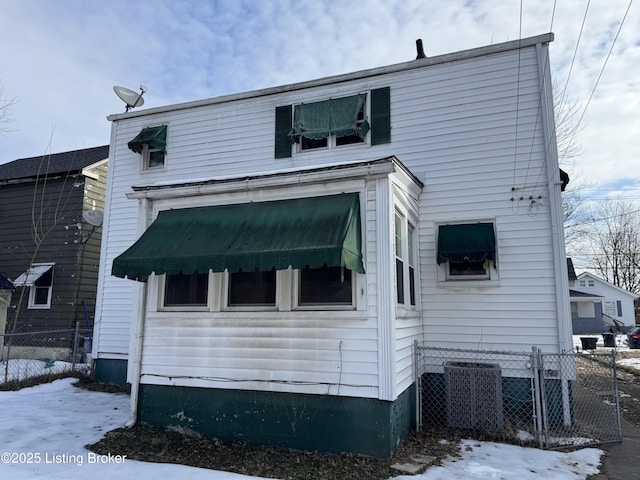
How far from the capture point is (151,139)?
980 cm

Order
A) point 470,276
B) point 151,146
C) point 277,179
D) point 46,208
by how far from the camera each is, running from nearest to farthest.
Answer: point 277,179 < point 470,276 < point 151,146 < point 46,208

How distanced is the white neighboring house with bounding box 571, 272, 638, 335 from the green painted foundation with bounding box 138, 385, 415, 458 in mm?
30373

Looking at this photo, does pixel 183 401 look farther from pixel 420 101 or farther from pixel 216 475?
pixel 420 101

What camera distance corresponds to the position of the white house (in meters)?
5.32

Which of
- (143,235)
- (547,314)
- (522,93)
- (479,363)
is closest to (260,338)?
(143,235)

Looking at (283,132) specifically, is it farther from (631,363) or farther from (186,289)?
(631,363)

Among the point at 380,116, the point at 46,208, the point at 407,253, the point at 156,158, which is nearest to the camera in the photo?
the point at 407,253

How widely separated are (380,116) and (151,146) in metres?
5.51

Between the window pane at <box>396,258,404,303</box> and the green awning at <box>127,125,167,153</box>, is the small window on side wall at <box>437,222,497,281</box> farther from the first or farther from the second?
the green awning at <box>127,125,167,153</box>

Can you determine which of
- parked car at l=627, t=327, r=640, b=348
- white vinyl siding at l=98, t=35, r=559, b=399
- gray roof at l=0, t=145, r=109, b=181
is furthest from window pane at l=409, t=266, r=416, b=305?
parked car at l=627, t=327, r=640, b=348

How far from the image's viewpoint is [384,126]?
8.39 metres

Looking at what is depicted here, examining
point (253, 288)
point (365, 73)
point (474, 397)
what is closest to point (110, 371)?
point (253, 288)

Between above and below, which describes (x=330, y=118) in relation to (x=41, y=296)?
above

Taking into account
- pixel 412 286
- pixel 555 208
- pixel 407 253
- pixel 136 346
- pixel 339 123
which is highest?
pixel 339 123
